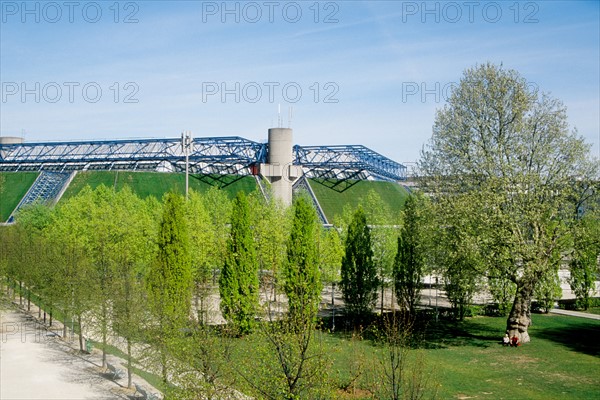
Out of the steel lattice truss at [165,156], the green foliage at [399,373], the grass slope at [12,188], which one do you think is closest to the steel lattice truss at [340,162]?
the steel lattice truss at [165,156]

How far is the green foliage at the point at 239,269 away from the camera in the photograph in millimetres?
34312

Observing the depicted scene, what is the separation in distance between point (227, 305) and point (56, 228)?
22961 millimetres

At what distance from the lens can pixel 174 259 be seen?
32656mm

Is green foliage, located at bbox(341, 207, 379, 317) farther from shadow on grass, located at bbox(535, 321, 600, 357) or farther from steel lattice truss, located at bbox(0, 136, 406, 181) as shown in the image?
steel lattice truss, located at bbox(0, 136, 406, 181)

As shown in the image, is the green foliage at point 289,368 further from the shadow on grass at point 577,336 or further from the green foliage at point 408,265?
the green foliage at point 408,265

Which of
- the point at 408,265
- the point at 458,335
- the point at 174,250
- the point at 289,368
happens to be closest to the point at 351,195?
the point at 408,265

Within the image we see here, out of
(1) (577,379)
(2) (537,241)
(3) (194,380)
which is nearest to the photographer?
(3) (194,380)

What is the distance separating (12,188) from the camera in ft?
281

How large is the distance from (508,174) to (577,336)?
40.3ft

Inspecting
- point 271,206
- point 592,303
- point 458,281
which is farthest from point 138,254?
point 592,303

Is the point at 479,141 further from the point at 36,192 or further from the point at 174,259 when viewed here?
the point at 36,192

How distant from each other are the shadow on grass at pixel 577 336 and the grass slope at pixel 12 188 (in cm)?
6737

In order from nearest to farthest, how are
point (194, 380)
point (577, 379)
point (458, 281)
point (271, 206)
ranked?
point (194, 380) < point (577, 379) < point (458, 281) < point (271, 206)

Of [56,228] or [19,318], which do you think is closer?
[19,318]
